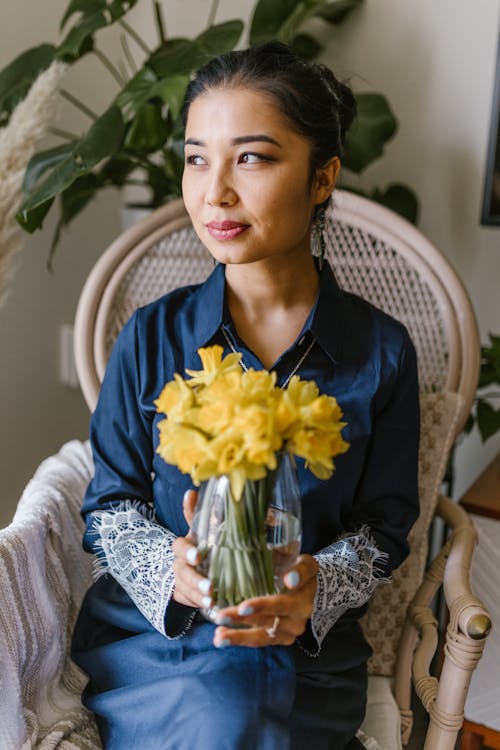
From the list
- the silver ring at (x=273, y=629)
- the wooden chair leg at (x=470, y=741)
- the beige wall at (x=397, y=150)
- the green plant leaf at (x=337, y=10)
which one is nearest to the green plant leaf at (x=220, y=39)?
the green plant leaf at (x=337, y=10)

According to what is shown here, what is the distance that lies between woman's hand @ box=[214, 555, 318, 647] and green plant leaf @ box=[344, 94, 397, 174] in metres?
0.94

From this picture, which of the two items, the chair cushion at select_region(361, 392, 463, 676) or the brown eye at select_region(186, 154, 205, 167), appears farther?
the chair cushion at select_region(361, 392, 463, 676)

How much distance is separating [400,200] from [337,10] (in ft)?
1.41

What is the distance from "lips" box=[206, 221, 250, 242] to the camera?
1029 millimetres

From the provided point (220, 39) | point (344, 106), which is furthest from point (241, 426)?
point (220, 39)

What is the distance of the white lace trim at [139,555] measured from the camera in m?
1.03

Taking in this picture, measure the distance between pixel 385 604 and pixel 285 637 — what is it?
0.42 metres

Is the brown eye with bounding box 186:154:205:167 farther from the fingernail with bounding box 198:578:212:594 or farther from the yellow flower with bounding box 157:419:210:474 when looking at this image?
the fingernail with bounding box 198:578:212:594

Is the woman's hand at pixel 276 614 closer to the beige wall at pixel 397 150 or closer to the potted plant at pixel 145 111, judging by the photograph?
the potted plant at pixel 145 111

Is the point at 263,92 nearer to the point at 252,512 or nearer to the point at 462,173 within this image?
the point at 252,512

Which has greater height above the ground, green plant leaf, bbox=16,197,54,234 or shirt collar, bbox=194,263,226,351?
green plant leaf, bbox=16,197,54,234

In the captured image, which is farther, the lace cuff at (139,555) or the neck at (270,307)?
the neck at (270,307)

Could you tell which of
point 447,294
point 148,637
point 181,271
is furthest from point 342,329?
point 148,637

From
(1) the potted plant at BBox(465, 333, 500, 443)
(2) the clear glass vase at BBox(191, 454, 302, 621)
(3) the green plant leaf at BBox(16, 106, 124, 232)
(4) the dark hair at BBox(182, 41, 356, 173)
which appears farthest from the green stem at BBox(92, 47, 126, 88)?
(2) the clear glass vase at BBox(191, 454, 302, 621)
